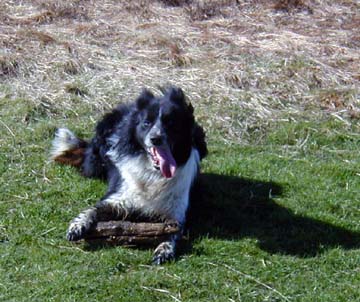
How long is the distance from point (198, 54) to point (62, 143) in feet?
11.1

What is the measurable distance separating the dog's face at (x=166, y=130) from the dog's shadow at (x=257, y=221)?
53cm

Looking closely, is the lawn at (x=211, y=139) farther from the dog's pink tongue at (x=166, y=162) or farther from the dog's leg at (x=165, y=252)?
the dog's pink tongue at (x=166, y=162)

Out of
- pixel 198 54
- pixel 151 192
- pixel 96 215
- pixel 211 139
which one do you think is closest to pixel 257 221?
pixel 151 192

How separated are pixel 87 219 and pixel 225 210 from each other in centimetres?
120

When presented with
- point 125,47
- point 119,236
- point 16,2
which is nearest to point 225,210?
point 119,236

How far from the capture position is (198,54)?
33.7 ft

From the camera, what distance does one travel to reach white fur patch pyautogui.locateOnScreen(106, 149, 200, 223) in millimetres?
6219

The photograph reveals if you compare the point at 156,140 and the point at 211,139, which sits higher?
the point at 156,140

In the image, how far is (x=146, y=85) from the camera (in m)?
9.23

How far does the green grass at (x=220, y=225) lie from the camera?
5.47m

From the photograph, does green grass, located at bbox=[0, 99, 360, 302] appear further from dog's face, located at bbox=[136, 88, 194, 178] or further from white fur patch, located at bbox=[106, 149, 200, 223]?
dog's face, located at bbox=[136, 88, 194, 178]

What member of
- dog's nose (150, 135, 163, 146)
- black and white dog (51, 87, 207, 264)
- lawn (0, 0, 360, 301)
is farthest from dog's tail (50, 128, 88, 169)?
dog's nose (150, 135, 163, 146)

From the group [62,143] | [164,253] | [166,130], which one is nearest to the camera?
[164,253]

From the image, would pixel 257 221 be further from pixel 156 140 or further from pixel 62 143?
pixel 62 143
